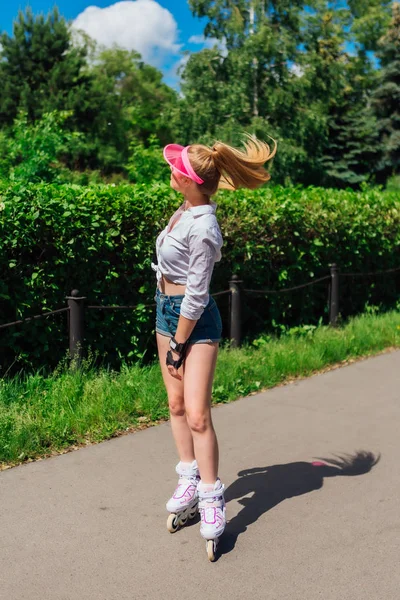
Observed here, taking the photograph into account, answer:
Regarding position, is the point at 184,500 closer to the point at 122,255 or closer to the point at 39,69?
the point at 122,255

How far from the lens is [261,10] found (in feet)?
106

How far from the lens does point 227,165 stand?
354 cm

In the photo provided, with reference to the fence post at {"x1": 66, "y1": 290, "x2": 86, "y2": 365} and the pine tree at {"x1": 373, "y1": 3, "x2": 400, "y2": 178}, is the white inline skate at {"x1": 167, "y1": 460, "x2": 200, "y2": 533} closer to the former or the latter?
the fence post at {"x1": 66, "y1": 290, "x2": 86, "y2": 365}

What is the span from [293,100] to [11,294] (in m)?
28.2

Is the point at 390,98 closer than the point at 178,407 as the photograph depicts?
No

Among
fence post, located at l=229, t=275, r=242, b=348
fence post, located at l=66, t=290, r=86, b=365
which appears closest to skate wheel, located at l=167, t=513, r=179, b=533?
fence post, located at l=66, t=290, r=86, b=365

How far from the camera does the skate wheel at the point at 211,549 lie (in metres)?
3.38

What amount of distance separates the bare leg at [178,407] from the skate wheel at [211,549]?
1.77ft

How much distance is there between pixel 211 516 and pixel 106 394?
2318 mm

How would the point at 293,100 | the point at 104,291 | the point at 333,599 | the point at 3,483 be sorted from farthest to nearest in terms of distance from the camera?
the point at 293,100 → the point at 104,291 → the point at 3,483 → the point at 333,599

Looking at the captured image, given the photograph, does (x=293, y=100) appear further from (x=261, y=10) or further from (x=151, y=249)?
(x=151, y=249)

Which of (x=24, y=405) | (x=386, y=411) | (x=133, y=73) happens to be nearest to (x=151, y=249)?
(x=24, y=405)

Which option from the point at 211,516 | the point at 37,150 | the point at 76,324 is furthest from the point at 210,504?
the point at 37,150

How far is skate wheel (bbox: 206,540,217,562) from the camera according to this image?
133 inches
